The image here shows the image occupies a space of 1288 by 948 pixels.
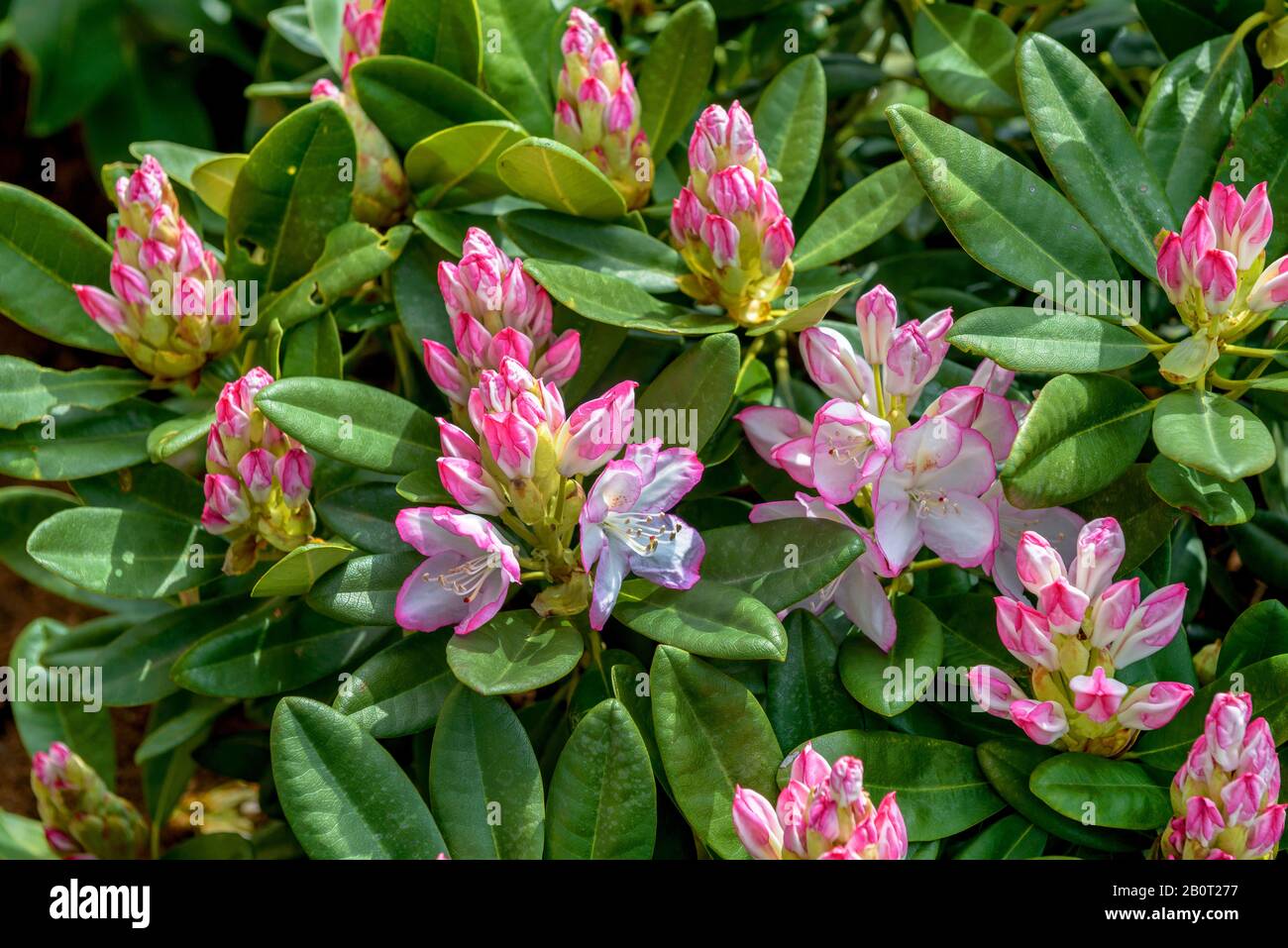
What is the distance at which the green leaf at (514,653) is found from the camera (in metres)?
1.17

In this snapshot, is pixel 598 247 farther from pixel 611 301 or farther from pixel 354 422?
pixel 354 422

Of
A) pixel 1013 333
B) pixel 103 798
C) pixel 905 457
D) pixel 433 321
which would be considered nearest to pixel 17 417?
pixel 433 321

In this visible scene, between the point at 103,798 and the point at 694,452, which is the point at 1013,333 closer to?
the point at 694,452

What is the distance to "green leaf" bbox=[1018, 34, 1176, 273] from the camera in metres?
1.36

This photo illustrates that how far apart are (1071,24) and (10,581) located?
2161mm

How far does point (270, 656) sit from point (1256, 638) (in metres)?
1.06

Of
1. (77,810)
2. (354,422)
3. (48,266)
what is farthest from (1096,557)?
(77,810)

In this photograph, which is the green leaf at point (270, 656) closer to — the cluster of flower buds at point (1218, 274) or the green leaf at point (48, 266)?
the green leaf at point (48, 266)

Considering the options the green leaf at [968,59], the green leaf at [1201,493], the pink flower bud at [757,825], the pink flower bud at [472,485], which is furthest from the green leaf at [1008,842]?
the green leaf at [968,59]

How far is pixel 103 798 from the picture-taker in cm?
175

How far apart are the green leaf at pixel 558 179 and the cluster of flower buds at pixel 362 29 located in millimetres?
321

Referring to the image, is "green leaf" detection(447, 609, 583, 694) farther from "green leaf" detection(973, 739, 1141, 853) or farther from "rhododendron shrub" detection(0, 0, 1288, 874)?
"green leaf" detection(973, 739, 1141, 853)

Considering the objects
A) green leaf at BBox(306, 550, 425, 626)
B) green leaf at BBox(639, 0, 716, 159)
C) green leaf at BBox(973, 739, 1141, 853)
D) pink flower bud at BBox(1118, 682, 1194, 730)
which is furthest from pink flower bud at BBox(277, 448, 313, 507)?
pink flower bud at BBox(1118, 682, 1194, 730)

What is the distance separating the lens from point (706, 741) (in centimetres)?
121
